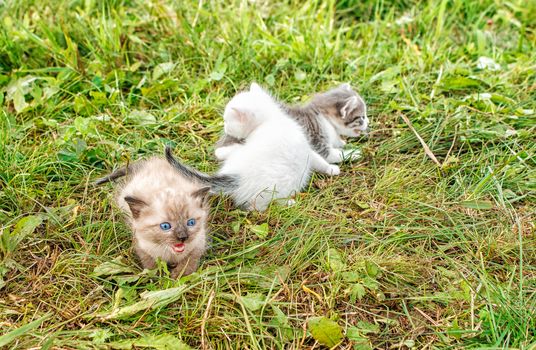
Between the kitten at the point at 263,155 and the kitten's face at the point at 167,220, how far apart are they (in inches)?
14.2

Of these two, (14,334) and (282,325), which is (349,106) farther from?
(14,334)

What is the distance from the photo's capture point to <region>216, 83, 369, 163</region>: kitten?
420cm

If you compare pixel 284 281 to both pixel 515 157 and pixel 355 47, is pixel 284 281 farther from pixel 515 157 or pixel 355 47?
pixel 355 47

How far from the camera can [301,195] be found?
3857 mm

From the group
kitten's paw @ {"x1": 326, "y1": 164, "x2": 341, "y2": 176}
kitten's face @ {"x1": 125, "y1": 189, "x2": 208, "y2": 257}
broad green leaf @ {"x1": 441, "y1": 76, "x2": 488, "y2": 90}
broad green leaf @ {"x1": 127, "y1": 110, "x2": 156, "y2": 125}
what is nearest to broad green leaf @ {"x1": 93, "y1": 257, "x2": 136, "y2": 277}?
kitten's face @ {"x1": 125, "y1": 189, "x2": 208, "y2": 257}

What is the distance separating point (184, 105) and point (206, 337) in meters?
2.14

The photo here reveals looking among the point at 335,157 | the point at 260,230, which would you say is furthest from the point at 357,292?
the point at 335,157

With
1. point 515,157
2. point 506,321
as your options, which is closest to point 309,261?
point 506,321

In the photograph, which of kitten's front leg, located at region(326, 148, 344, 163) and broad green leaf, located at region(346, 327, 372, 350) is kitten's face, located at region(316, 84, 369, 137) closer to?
kitten's front leg, located at region(326, 148, 344, 163)

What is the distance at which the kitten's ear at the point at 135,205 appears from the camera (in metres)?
3.12

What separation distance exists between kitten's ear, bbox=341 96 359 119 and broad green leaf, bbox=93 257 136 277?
1.88 meters

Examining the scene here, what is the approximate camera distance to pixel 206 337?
2.86 meters

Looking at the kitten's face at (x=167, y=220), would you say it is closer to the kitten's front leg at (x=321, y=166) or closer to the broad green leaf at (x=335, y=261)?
the broad green leaf at (x=335, y=261)

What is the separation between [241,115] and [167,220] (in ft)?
3.47
